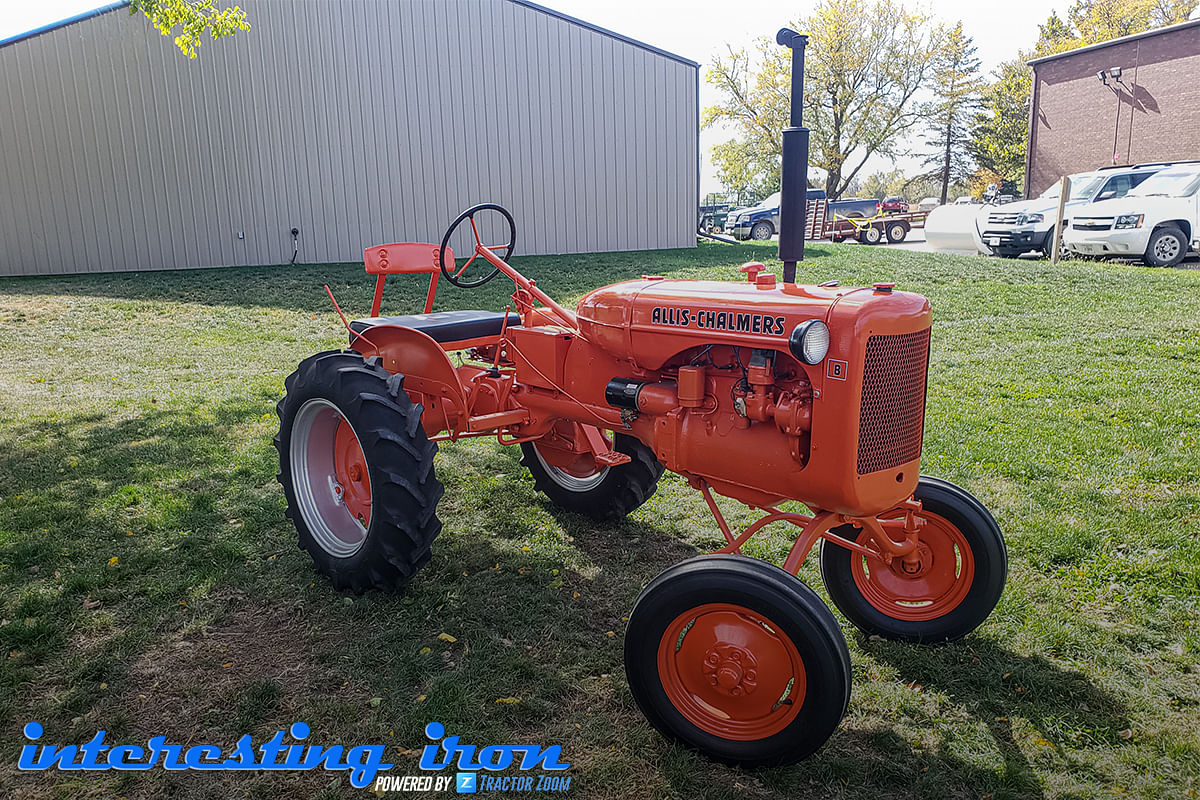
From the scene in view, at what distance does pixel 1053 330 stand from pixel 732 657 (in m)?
7.91

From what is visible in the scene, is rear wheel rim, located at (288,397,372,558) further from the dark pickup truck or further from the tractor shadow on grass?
the dark pickup truck

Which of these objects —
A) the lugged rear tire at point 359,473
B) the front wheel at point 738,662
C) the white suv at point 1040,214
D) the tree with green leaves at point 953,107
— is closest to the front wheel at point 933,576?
the front wheel at point 738,662

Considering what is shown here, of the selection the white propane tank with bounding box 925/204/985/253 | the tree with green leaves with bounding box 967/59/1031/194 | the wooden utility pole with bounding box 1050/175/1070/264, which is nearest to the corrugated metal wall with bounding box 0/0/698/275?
the white propane tank with bounding box 925/204/985/253

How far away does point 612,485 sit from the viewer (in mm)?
4156

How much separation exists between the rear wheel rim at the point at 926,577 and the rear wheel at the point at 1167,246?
12735 millimetres

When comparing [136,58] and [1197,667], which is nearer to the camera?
[1197,667]

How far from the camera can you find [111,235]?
49.8 feet

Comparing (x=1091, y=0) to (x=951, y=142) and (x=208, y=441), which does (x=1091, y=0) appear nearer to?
(x=951, y=142)

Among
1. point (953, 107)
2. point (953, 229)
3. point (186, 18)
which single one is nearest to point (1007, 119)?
point (953, 107)

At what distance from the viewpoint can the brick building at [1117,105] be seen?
938 inches

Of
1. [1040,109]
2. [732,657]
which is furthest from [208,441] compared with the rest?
[1040,109]

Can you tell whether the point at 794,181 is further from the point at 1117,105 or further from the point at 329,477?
the point at 1117,105

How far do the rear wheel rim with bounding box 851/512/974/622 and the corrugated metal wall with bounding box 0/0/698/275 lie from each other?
14.6 meters

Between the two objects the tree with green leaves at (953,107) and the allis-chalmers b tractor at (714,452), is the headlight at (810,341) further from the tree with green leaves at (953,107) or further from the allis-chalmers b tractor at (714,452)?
the tree with green leaves at (953,107)
